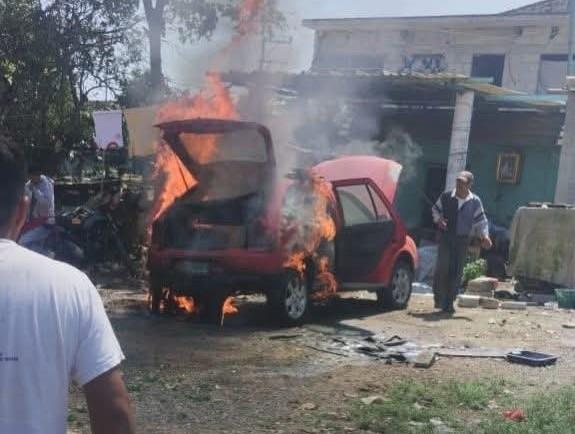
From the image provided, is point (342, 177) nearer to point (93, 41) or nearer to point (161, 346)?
point (161, 346)

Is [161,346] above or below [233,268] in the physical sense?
below

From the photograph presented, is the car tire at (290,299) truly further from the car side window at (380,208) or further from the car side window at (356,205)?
the car side window at (380,208)

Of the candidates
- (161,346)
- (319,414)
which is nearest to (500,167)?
(161,346)

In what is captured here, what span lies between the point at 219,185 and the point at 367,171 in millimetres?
2391

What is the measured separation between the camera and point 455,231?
401 inches

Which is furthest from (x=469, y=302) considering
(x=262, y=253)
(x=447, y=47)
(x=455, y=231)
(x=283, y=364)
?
(x=447, y=47)

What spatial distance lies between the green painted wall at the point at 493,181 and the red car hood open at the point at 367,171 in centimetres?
730

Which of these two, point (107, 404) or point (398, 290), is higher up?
point (107, 404)

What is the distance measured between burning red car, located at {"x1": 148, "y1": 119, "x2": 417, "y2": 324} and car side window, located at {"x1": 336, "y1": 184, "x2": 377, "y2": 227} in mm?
15

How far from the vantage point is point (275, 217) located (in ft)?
28.4

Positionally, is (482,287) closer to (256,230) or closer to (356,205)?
(356,205)

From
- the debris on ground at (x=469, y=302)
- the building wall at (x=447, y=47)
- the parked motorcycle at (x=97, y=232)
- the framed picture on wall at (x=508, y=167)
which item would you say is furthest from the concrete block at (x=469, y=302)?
the building wall at (x=447, y=47)

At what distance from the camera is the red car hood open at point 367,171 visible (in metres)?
10.8

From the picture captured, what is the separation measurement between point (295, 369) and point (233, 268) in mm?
1984
